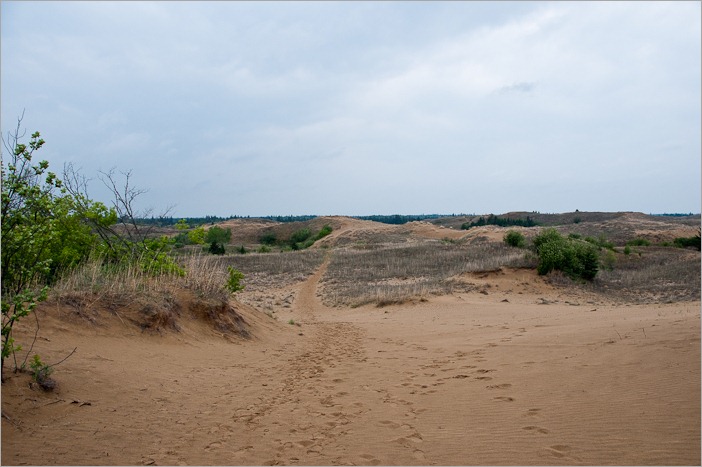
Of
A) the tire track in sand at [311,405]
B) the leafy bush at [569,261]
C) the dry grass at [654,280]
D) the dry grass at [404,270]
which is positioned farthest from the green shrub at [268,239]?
the tire track in sand at [311,405]

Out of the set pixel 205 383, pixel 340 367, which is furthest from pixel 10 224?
pixel 340 367

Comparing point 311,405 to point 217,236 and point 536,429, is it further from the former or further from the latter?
point 217,236

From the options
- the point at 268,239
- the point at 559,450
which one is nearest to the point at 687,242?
the point at 559,450

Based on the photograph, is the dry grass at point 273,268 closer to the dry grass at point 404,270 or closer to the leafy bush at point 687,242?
the dry grass at point 404,270

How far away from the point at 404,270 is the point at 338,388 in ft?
62.6

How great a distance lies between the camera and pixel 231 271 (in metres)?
12.6

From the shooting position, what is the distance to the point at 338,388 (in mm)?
7039

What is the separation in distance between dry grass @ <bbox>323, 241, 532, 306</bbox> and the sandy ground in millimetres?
9325

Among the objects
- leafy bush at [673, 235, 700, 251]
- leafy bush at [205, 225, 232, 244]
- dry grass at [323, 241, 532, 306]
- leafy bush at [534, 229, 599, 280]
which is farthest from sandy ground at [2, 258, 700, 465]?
leafy bush at [205, 225, 232, 244]

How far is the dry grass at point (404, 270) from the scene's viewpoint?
19.6 m

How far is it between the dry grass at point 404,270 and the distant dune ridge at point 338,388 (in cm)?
511

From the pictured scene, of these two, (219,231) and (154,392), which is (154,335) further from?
(219,231)

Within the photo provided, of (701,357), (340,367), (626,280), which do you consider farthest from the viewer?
(626,280)

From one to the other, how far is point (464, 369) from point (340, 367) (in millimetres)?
2071
